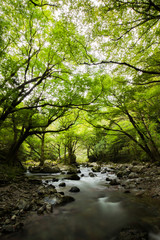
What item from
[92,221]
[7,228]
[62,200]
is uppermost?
[7,228]

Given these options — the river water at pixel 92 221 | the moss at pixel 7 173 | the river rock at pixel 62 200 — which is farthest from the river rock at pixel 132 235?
the moss at pixel 7 173

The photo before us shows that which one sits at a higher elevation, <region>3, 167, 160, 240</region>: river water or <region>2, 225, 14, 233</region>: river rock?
<region>2, 225, 14, 233</region>: river rock

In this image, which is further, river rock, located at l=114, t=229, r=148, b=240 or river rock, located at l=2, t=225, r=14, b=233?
river rock, located at l=2, t=225, r=14, b=233

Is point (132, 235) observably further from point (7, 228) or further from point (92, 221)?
point (7, 228)

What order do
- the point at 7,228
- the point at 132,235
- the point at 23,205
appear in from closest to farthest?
the point at 132,235, the point at 7,228, the point at 23,205

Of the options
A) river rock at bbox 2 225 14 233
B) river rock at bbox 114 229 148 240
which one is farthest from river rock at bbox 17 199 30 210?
river rock at bbox 114 229 148 240

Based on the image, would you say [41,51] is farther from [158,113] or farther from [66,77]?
[158,113]

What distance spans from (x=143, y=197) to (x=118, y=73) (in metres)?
7.29

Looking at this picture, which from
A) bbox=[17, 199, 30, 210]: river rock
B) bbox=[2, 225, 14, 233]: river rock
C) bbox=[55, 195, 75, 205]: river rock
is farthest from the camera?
bbox=[55, 195, 75, 205]: river rock

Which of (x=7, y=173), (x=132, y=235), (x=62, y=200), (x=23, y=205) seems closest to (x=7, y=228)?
(x=23, y=205)

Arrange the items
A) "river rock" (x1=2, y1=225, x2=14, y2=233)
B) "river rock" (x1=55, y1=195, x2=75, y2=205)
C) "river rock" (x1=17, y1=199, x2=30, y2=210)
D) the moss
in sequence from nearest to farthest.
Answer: "river rock" (x1=2, y1=225, x2=14, y2=233)
"river rock" (x1=17, y1=199, x2=30, y2=210)
"river rock" (x1=55, y1=195, x2=75, y2=205)
the moss

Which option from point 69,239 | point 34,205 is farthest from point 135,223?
point 34,205

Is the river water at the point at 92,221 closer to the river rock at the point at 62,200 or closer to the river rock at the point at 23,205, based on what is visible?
the river rock at the point at 62,200

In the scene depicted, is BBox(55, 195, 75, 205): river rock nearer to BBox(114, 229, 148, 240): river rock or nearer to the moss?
BBox(114, 229, 148, 240): river rock
